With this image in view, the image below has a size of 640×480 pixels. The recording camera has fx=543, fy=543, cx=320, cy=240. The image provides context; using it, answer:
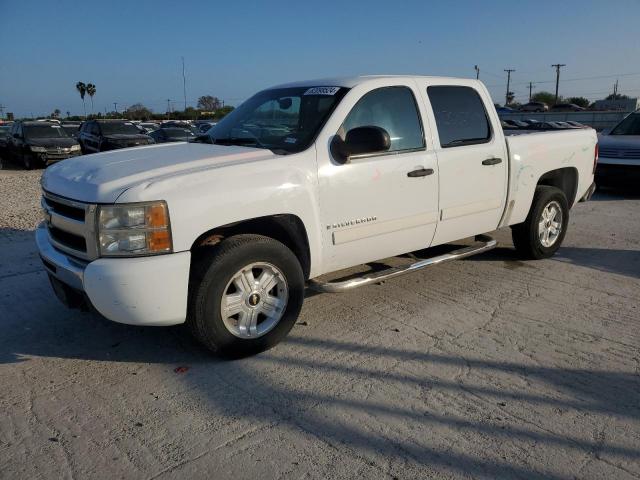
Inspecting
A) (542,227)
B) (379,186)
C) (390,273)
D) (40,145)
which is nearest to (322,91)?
(379,186)

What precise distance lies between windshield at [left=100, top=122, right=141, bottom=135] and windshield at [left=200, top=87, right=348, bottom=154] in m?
15.7

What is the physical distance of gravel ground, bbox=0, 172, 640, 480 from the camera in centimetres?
263

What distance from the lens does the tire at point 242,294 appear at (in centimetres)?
339

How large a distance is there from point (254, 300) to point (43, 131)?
17888 millimetres

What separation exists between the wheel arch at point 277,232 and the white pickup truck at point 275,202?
0.01 metres

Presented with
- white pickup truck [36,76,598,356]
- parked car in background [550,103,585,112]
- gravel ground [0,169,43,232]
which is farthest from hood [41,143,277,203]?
parked car in background [550,103,585,112]

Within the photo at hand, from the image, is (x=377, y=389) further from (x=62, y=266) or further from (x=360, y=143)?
(x=62, y=266)

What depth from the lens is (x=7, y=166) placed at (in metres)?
19.9

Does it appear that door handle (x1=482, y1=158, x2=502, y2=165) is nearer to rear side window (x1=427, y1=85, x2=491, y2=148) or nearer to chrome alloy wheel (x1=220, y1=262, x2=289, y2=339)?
rear side window (x1=427, y1=85, x2=491, y2=148)

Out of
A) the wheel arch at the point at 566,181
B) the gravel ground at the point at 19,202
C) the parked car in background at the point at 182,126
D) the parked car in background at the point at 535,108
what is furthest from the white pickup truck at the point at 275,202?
the parked car in background at the point at 535,108

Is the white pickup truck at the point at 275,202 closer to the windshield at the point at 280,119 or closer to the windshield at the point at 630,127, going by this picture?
the windshield at the point at 280,119

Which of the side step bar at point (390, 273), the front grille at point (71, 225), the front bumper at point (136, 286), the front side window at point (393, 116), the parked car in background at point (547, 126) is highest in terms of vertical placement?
the front side window at point (393, 116)

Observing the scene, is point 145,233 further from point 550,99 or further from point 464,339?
point 550,99

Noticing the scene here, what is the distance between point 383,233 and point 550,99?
10216 cm
